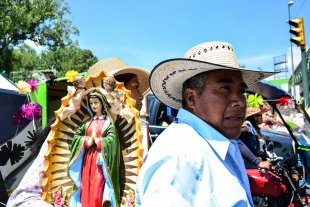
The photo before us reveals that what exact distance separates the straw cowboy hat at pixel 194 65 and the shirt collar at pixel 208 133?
20cm

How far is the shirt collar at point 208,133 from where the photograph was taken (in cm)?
106

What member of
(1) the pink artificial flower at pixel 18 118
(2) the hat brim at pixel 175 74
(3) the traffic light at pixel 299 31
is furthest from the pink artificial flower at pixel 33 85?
(3) the traffic light at pixel 299 31

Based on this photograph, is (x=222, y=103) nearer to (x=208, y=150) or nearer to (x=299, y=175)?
(x=208, y=150)

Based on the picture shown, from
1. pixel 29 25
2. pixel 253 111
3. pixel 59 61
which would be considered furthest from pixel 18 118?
pixel 59 61

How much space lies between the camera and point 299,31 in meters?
7.38

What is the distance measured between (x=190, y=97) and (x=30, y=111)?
97.7 inches

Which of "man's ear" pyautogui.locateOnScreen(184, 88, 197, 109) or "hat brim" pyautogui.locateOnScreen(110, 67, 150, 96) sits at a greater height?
"hat brim" pyautogui.locateOnScreen(110, 67, 150, 96)

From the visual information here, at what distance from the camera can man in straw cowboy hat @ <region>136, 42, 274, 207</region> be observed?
885 millimetres

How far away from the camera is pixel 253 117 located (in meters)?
4.29

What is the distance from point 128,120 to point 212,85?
108cm

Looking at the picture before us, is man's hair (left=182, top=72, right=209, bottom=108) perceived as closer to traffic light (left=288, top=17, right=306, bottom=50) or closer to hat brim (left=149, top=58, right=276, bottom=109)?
hat brim (left=149, top=58, right=276, bottom=109)

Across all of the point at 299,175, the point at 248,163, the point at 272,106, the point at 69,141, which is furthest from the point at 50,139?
the point at 272,106

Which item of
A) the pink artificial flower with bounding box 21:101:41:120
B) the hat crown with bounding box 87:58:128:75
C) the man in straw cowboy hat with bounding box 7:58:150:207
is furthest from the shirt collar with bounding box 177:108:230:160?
the pink artificial flower with bounding box 21:101:41:120

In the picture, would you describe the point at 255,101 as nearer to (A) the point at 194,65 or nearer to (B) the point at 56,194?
(B) the point at 56,194
